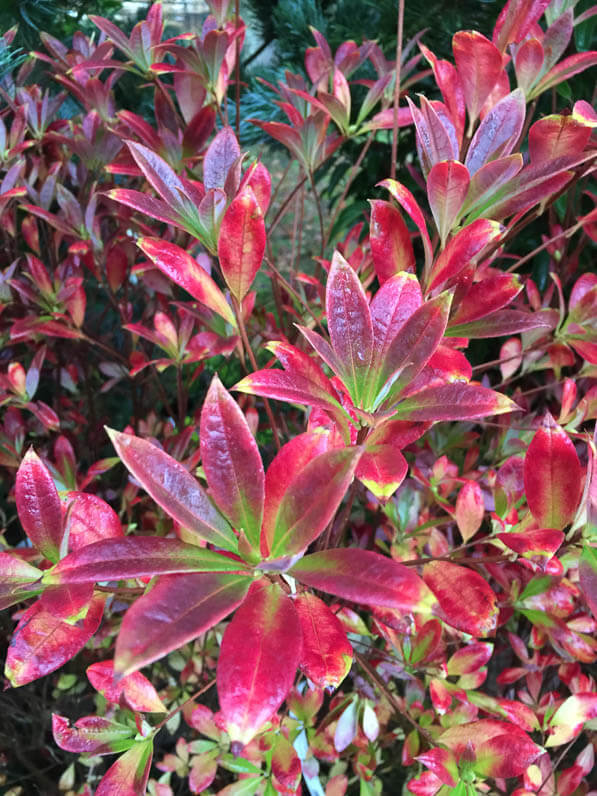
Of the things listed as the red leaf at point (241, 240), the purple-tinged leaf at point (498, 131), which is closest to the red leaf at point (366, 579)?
the red leaf at point (241, 240)

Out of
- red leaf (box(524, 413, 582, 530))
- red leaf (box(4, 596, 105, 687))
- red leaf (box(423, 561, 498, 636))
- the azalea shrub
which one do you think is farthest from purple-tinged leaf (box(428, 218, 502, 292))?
red leaf (box(4, 596, 105, 687))

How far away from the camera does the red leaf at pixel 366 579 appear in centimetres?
29

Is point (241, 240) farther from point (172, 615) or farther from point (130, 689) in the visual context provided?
point (130, 689)

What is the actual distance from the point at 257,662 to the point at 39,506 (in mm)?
189

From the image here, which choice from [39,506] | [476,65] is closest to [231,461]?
[39,506]

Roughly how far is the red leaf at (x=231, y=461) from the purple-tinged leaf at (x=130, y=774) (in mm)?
226

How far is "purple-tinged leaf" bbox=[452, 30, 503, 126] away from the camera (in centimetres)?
50

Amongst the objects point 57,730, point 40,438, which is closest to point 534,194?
point 57,730

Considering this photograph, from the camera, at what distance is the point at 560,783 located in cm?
67

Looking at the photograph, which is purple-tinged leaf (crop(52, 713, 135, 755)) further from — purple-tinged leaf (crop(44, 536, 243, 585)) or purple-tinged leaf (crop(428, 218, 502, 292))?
purple-tinged leaf (crop(428, 218, 502, 292))

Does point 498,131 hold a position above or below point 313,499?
above

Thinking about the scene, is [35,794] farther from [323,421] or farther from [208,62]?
[208,62]

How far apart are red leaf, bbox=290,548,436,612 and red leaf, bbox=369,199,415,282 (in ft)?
0.78

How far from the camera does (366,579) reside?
30 centimetres
